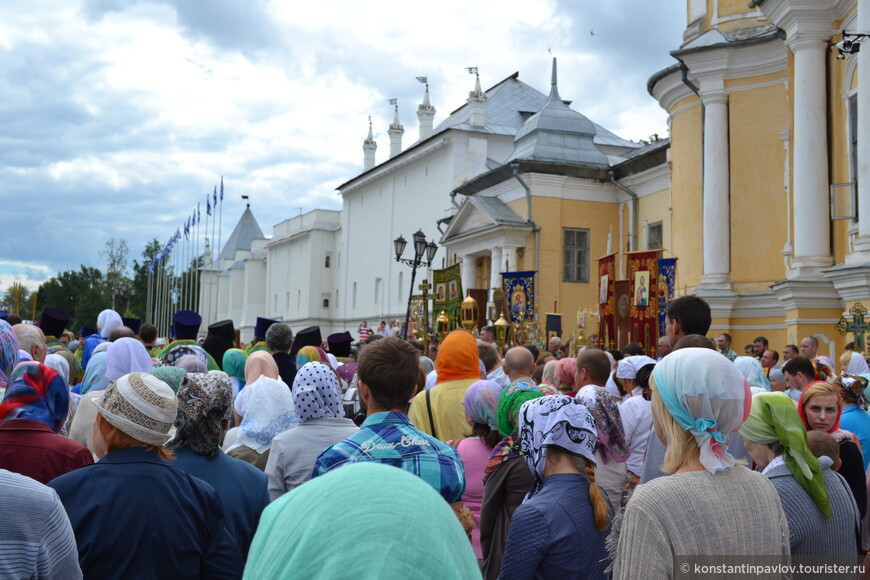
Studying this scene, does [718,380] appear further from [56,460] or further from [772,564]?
[56,460]

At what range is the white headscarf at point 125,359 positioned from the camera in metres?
7.14

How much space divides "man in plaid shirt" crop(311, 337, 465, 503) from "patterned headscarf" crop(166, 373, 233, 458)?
545 mm

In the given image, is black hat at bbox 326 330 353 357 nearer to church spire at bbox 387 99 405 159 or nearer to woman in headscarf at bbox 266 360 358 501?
woman in headscarf at bbox 266 360 358 501

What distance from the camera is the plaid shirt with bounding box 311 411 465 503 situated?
13.1ft

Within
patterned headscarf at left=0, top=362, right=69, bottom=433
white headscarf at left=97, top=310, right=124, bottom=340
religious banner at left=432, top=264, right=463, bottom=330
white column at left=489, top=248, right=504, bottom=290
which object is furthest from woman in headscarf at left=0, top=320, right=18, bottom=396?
white column at left=489, top=248, right=504, bottom=290

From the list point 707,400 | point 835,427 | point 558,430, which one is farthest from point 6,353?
point 835,427

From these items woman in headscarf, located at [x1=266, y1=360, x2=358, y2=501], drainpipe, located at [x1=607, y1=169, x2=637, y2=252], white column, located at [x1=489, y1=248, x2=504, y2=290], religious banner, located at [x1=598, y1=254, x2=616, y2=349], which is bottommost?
woman in headscarf, located at [x1=266, y1=360, x2=358, y2=501]

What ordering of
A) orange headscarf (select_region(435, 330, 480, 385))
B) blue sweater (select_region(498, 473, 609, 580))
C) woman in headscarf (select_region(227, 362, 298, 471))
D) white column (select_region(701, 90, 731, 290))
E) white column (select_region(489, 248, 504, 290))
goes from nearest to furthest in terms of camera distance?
blue sweater (select_region(498, 473, 609, 580)), woman in headscarf (select_region(227, 362, 298, 471)), orange headscarf (select_region(435, 330, 480, 385)), white column (select_region(701, 90, 731, 290)), white column (select_region(489, 248, 504, 290))

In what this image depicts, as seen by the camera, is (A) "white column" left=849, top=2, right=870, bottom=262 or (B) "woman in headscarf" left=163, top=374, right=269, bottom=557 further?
(A) "white column" left=849, top=2, right=870, bottom=262

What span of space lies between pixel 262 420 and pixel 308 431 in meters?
0.90

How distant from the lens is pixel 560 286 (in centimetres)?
3281

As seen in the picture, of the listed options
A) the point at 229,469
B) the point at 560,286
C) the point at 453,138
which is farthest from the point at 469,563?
the point at 453,138

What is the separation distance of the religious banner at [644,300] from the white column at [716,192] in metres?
1.93

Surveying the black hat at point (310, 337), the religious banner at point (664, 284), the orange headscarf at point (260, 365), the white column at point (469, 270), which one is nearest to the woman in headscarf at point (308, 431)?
the orange headscarf at point (260, 365)
